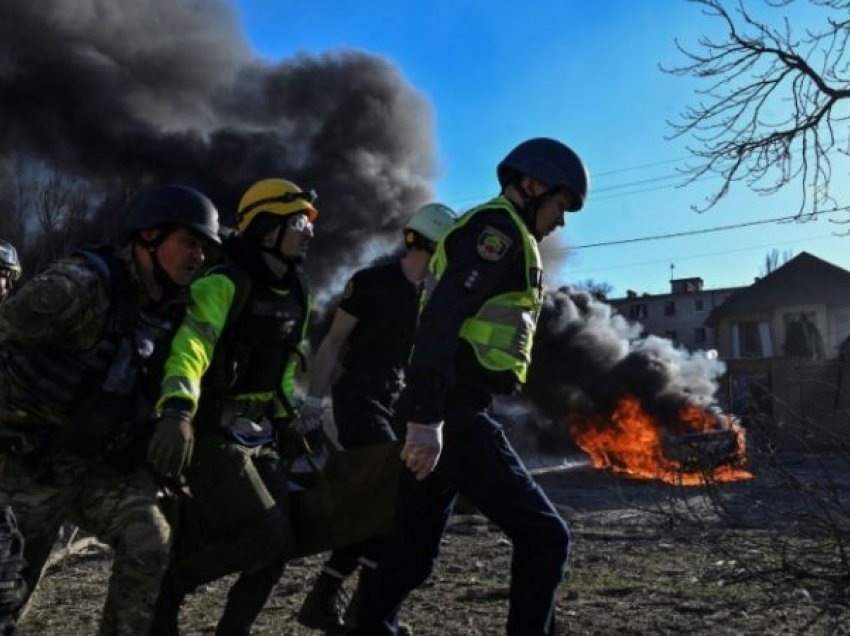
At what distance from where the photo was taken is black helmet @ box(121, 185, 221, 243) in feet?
10.5

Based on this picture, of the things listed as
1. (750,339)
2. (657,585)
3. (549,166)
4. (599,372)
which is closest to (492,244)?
(549,166)

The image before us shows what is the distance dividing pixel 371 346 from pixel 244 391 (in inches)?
44.3

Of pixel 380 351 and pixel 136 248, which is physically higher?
pixel 136 248

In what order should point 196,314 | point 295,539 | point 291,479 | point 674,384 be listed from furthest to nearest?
point 674,384, point 291,479, point 295,539, point 196,314

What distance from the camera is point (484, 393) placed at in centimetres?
306

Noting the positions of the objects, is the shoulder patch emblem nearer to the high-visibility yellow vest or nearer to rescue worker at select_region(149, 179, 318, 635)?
the high-visibility yellow vest

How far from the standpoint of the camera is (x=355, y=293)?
4.46m

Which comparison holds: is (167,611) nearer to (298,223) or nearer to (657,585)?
(298,223)

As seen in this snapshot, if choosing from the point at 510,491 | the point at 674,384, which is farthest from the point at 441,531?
the point at 674,384

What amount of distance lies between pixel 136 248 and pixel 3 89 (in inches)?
940

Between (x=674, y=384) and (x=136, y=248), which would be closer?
(x=136, y=248)

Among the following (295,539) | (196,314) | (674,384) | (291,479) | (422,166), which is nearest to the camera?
(196,314)

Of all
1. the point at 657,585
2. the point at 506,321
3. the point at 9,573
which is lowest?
the point at 657,585

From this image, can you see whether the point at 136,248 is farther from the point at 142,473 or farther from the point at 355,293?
the point at 355,293
